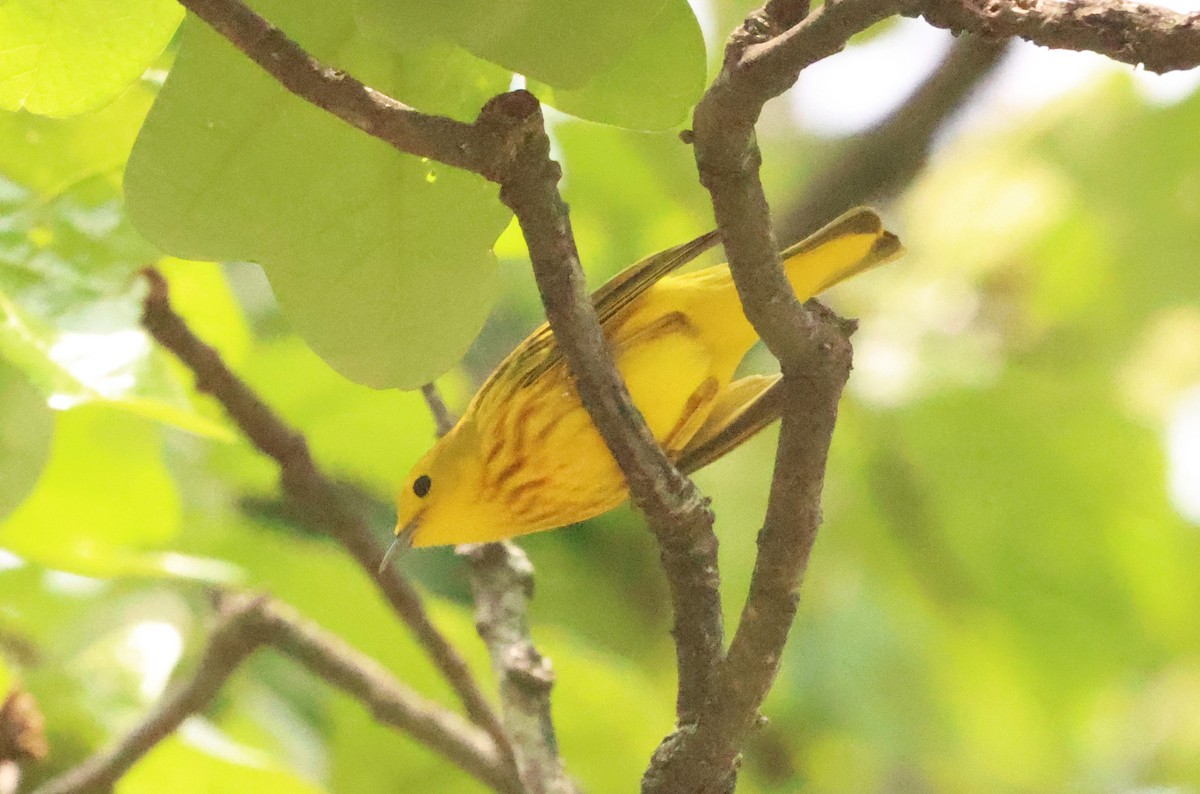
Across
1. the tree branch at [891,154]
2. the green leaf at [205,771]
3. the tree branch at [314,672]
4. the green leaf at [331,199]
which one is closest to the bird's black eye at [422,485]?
the tree branch at [314,672]

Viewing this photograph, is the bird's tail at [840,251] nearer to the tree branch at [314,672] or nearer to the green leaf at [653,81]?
the green leaf at [653,81]

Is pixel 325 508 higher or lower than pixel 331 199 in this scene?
higher

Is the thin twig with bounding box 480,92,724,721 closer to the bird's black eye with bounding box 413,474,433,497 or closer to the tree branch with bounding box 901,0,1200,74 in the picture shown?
the tree branch with bounding box 901,0,1200,74

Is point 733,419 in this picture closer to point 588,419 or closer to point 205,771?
point 588,419

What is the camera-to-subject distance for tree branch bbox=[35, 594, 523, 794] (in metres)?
1.01

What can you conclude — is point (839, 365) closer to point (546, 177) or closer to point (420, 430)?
point (546, 177)

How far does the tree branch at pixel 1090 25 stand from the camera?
0.39 meters

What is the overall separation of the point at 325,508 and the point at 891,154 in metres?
0.86

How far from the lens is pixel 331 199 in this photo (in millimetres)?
561

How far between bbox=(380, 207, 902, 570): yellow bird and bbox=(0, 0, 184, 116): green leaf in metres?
0.36

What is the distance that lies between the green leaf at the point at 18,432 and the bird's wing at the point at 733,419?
42 centimetres

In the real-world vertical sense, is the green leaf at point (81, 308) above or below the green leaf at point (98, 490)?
below

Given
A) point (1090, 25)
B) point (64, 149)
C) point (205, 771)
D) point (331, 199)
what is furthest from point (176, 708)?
point (1090, 25)


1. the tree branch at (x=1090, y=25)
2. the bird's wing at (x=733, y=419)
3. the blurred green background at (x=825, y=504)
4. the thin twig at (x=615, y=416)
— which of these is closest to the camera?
the tree branch at (x=1090, y=25)
